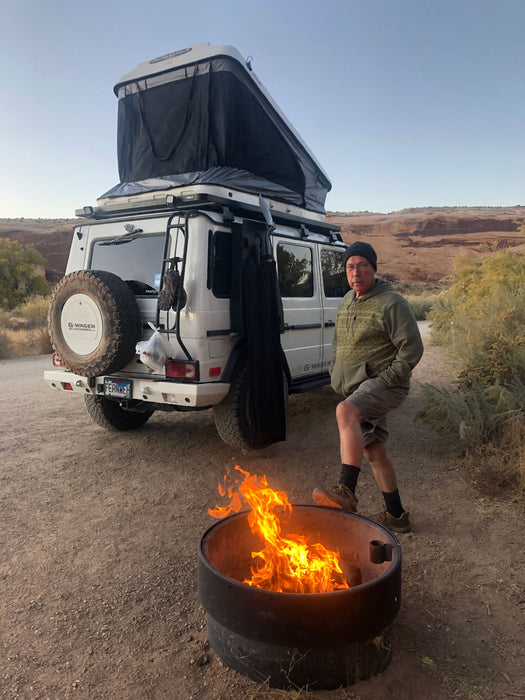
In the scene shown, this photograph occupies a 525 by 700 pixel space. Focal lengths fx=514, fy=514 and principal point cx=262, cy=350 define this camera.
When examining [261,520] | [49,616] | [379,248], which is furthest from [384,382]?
[379,248]

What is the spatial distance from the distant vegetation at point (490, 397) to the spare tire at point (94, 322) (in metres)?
3.08

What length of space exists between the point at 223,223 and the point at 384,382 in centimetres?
230

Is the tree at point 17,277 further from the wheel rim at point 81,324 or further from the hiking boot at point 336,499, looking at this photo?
the hiking boot at point 336,499

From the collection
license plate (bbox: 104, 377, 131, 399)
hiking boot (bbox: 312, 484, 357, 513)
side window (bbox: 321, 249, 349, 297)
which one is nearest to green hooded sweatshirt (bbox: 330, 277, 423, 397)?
hiking boot (bbox: 312, 484, 357, 513)

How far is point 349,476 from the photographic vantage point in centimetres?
277

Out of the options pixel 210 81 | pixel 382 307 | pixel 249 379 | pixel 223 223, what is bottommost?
pixel 249 379

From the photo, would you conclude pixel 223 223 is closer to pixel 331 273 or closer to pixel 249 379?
pixel 249 379

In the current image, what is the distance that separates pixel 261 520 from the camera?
8.42ft

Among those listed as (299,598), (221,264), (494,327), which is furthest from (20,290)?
(299,598)

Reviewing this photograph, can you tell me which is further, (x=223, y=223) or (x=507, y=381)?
(x=507, y=381)

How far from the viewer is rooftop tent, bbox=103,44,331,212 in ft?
17.7

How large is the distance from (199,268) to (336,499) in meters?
2.47

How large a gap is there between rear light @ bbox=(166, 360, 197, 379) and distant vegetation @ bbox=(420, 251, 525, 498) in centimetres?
244

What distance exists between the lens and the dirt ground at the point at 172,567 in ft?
7.08
